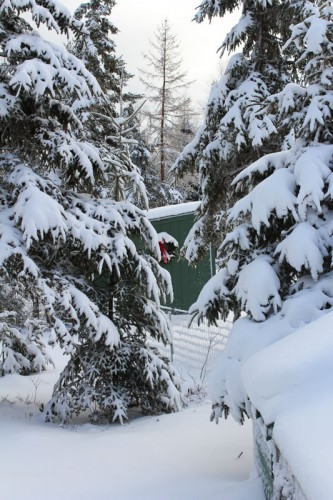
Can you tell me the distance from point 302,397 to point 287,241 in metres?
1.72

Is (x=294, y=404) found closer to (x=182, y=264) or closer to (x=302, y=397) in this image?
(x=302, y=397)

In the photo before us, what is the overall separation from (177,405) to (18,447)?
7.41 ft

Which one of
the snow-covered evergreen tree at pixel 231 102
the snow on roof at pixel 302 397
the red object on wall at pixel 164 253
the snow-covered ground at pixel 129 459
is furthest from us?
the red object on wall at pixel 164 253

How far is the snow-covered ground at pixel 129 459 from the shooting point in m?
3.76

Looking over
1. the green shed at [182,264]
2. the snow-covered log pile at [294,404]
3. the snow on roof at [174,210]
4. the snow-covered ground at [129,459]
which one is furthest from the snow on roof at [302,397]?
the snow on roof at [174,210]

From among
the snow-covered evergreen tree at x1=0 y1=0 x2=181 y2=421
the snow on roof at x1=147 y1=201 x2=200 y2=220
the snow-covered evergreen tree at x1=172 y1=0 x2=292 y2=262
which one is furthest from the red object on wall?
the snow-covered evergreen tree at x1=0 y1=0 x2=181 y2=421

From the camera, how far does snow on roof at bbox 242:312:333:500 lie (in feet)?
4.82

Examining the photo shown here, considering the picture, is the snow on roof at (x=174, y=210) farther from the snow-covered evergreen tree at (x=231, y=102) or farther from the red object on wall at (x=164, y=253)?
the snow-covered evergreen tree at (x=231, y=102)

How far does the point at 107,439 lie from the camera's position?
17.4ft

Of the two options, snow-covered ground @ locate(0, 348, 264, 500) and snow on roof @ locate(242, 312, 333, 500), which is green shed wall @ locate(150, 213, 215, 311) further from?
snow on roof @ locate(242, 312, 333, 500)

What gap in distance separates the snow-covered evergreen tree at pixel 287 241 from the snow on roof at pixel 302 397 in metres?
0.75

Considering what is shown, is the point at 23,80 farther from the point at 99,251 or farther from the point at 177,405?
the point at 177,405

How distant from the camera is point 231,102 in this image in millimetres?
7660

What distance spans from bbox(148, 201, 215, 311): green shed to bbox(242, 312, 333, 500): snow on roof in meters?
9.93
